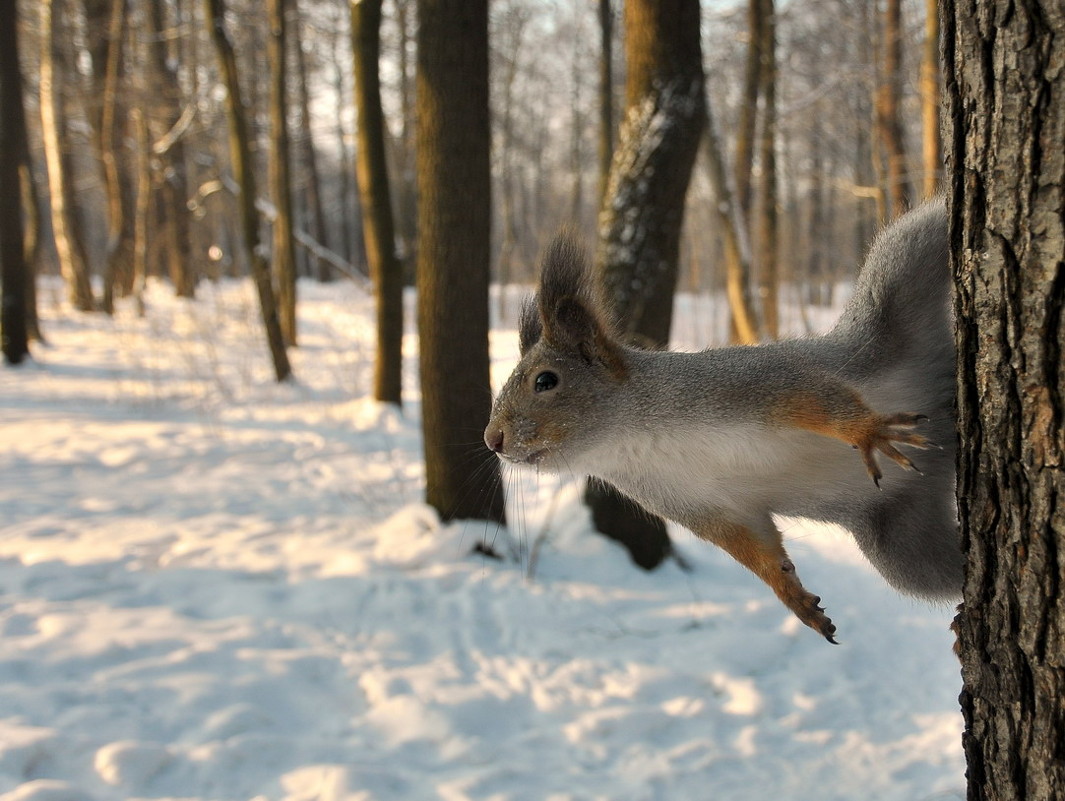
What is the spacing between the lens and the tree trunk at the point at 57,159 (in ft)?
43.0

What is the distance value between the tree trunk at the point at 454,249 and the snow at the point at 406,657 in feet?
1.39

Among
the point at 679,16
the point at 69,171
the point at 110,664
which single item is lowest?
the point at 110,664

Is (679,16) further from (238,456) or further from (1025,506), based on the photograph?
(238,456)

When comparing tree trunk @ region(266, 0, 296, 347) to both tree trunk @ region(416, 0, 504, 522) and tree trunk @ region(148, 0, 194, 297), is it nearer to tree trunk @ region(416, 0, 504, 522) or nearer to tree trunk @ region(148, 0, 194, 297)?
tree trunk @ region(148, 0, 194, 297)

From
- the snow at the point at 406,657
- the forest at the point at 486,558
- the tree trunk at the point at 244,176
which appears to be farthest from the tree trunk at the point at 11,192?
the snow at the point at 406,657

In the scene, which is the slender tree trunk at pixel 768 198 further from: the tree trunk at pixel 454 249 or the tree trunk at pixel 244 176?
the tree trunk at pixel 454 249

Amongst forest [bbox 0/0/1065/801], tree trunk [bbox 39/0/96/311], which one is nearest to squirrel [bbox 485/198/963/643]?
forest [bbox 0/0/1065/801]

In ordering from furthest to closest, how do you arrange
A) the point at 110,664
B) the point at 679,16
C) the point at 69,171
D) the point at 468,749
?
the point at 69,171 < the point at 679,16 < the point at 110,664 < the point at 468,749

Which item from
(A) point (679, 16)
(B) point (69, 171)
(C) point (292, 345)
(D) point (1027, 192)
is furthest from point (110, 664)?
(B) point (69, 171)

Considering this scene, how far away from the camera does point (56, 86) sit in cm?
1335

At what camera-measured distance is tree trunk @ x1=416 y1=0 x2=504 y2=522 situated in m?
4.73

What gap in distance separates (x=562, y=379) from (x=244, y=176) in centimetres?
840

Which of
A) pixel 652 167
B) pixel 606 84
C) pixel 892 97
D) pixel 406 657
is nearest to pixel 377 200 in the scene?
pixel 652 167

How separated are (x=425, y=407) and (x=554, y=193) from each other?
1326 inches
